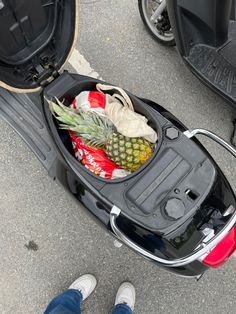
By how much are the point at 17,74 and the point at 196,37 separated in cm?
120

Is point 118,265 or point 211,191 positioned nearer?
point 211,191

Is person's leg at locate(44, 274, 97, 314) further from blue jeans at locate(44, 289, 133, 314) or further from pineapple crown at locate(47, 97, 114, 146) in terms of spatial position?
pineapple crown at locate(47, 97, 114, 146)

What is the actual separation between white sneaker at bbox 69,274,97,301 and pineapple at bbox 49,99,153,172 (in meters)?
0.93

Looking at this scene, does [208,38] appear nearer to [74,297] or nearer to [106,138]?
[106,138]

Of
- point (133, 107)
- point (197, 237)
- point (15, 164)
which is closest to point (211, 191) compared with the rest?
point (197, 237)

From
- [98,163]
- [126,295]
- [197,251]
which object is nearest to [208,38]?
[98,163]

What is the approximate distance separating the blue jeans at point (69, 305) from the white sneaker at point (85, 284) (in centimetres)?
3

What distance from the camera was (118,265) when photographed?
2.63 meters

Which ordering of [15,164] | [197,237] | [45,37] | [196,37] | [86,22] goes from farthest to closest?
1. [86,22]
2. [15,164]
3. [196,37]
4. [45,37]
5. [197,237]

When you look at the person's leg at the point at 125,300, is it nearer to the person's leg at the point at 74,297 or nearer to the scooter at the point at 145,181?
the person's leg at the point at 74,297

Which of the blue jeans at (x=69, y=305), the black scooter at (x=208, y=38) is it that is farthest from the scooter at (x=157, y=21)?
the blue jeans at (x=69, y=305)

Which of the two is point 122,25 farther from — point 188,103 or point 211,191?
point 211,191

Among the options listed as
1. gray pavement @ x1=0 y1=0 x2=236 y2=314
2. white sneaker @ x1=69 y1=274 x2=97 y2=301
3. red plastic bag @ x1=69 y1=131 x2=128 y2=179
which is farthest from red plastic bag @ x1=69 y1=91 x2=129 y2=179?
white sneaker @ x1=69 y1=274 x2=97 y2=301

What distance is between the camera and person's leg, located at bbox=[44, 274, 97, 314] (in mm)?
2346
